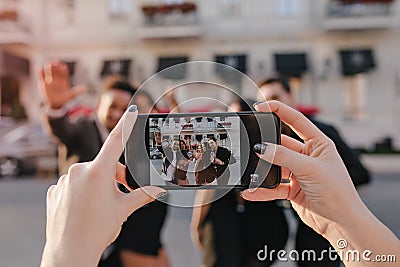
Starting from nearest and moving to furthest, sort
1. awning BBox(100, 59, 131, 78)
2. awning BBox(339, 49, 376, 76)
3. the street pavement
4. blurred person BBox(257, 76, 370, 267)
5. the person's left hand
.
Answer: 1. the person's left hand
2. blurred person BBox(257, 76, 370, 267)
3. the street pavement
4. awning BBox(100, 59, 131, 78)
5. awning BBox(339, 49, 376, 76)

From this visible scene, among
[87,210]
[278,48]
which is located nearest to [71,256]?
[87,210]

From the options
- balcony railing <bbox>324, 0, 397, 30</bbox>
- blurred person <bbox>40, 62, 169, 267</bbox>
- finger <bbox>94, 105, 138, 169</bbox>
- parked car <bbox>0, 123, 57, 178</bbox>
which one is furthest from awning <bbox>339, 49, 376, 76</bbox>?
finger <bbox>94, 105, 138, 169</bbox>

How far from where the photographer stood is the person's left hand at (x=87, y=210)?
0.37 metres

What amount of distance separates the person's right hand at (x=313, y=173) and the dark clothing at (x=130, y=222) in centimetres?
53

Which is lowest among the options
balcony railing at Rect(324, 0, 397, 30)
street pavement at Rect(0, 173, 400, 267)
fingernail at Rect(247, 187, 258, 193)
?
street pavement at Rect(0, 173, 400, 267)

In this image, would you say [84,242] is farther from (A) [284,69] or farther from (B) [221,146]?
(A) [284,69]

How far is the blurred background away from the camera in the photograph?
3729 millimetres

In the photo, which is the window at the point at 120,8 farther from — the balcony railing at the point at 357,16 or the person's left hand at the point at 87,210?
the person's left hand at the point at 87,210

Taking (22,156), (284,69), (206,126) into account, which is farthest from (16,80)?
(206,126)

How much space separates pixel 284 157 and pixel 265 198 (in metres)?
0.07

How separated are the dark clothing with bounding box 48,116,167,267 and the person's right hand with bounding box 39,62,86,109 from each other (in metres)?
0.05

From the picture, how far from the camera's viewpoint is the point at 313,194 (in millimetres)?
407

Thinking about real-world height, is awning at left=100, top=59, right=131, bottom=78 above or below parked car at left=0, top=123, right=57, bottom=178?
above

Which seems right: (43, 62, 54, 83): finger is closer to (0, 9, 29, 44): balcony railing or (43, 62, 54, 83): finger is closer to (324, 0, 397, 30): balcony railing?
(0, 9, 29, 44): balcony railing
